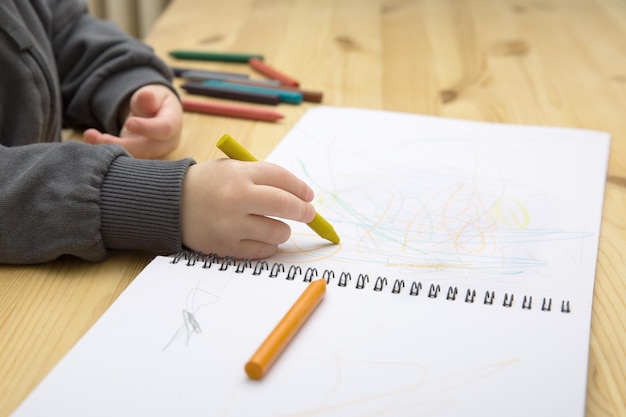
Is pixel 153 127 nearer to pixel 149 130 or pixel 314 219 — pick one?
pixel 149 130

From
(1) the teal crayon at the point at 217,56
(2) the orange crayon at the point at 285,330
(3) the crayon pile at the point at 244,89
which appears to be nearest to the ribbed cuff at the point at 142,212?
(2) the orange crayon at the point at 285,330

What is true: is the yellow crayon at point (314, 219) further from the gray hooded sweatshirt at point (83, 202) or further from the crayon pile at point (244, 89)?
the crayon pile at point (244, 89)

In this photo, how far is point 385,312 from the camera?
0.47 meters

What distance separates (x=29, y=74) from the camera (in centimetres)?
77

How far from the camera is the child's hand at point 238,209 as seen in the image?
0.53 m

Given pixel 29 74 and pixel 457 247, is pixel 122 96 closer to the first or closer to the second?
pixel 29 74

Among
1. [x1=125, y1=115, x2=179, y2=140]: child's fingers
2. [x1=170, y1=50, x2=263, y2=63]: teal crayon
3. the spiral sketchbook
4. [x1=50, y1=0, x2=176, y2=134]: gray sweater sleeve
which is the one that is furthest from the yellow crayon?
[x1=170, y1=50, x2=263, y2=63]: teal crayon

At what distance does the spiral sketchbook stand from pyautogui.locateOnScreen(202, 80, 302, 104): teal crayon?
16 centimetres

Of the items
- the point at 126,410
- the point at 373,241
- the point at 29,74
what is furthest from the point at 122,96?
the point at 126,410

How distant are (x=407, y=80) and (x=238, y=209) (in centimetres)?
47

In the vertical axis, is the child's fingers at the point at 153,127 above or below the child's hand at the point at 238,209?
below

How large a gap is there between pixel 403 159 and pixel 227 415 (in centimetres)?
37

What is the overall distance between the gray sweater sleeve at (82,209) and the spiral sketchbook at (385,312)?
0.13 ft

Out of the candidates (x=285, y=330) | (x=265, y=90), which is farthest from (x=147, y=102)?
(x=285, y=330)
